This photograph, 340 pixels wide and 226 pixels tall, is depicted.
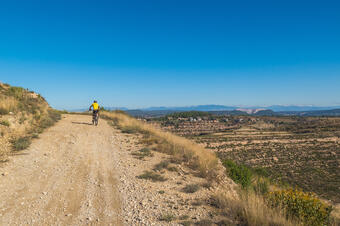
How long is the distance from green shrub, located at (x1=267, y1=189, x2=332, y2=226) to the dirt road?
4.24m

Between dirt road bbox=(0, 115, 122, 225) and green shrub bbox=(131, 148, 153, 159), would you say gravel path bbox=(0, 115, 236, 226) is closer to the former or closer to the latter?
dirt road bbox=(0, 115, 122, 225)

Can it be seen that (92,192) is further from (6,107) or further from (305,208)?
(6,107)

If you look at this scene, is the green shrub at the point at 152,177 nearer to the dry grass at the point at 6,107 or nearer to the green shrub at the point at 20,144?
the green shrub at the point at 20,144

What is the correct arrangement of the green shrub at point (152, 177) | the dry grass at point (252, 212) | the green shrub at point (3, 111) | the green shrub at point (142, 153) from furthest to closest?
the green shrub at point (3, 111), the green shrub at point (142, 153), the green shrub at point (152, 177), the dry grass at point (252, 212)

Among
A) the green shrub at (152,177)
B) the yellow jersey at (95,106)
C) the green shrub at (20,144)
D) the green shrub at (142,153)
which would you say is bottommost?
the green shrub at (152,177)

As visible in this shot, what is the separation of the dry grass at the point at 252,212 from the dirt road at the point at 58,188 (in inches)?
111

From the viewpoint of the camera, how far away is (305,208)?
4684mm

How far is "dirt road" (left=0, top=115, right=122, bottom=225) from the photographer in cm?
445

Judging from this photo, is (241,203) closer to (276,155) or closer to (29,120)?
(29,120)

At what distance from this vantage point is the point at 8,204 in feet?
15.7

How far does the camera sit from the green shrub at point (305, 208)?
445cm

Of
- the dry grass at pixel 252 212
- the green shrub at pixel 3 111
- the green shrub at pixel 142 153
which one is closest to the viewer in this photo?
the dry grass at pixel 252 212

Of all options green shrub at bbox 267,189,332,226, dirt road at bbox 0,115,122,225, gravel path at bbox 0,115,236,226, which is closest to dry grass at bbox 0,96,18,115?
dirt road at bbox 0,115,122,225

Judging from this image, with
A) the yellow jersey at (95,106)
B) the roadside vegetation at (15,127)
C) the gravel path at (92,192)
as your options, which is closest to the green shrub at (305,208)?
the gravel path at (92,192)
